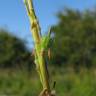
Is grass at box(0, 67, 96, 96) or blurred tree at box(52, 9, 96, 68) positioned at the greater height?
grass at box(0, 67, 96, 96)

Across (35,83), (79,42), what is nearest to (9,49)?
(79,42)

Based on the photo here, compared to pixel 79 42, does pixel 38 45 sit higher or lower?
higher

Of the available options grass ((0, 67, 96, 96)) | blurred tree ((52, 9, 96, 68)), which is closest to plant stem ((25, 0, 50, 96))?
grass ((0, 67, 96, 96))

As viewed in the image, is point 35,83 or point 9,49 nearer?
point 35,83

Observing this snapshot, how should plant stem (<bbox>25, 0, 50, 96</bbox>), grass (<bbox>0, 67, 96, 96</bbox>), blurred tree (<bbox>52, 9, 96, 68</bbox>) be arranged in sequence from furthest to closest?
blurred tree (<bbox>52, 9, 96, 68</bbox>)
grass (<bbox>0, 67, 96, 96</bbox>)
plant stem (<bbox>25, 0, 50, 96</bbox>)

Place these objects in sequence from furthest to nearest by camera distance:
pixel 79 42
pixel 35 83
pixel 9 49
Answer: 1. pixel 79 42
2. pixel 9 49
3. pixel 35 83

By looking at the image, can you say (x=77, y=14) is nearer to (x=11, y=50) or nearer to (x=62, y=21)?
(x=62, y=21)

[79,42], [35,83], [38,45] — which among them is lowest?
[79,42]

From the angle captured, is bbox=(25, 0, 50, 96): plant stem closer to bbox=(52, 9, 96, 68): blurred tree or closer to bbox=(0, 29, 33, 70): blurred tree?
bbox=(52, 9, 96, 68): blurred tree

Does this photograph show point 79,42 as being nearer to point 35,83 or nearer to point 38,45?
point 35,83
